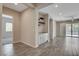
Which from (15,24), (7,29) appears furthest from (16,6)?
(7,29)

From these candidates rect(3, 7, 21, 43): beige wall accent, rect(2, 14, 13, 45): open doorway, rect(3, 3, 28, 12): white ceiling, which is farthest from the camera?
rect(3, 7, 21, 43): beige wall accent

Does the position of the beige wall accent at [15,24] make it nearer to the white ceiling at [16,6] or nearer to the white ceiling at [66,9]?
the white ceiling at [16,6]

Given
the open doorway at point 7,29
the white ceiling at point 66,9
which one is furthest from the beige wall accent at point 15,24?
the white ceiling at point 66,9

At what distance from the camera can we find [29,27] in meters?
3.97

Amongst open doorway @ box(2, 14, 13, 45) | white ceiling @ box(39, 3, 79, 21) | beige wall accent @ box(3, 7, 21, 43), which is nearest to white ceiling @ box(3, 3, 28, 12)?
beige wall accent @ box(3, 7, 21, 43)

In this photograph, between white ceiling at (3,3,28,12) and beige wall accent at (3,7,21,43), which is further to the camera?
beige wall accent at (3,7,21,43)

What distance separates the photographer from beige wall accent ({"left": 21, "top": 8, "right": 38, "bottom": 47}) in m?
3.75

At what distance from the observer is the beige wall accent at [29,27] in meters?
3.75

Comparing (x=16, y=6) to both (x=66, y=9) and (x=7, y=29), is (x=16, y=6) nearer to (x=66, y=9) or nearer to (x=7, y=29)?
(x=7, y=29)

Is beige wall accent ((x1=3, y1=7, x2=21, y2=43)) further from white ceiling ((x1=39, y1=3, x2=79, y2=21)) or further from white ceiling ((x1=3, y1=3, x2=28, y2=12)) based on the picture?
white ceiling ((x1=39, y1=3, x2=79, y2=21))

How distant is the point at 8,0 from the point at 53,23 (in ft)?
20.0

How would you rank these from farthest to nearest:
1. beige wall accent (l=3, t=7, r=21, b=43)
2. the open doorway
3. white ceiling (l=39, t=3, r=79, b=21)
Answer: white ceiling (l=39, t=3, r=79, b=21), beige wall accent (l=3, t=7, r=21, b=43), the open doorway

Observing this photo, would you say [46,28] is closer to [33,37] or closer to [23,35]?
[33,37]

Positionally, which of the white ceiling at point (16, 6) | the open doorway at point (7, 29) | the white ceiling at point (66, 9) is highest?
the white ceiling at point (66, 9)
